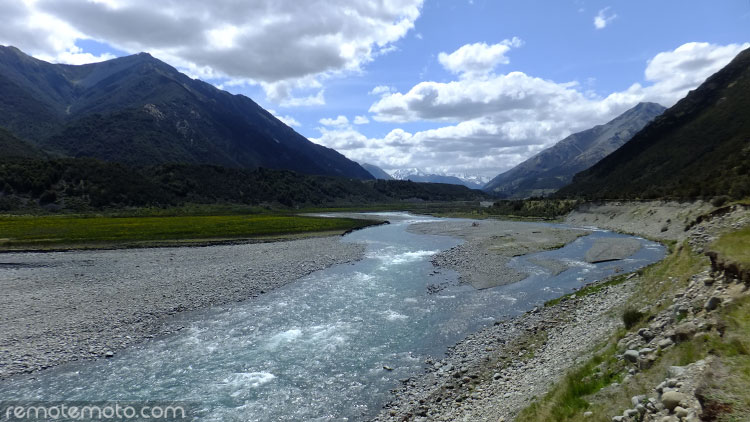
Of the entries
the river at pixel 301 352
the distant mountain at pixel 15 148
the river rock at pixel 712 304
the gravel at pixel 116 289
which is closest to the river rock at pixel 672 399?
the river rock at pixel 712 304

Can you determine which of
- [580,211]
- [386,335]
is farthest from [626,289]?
[580,211]

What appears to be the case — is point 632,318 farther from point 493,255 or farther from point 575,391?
point 493,255

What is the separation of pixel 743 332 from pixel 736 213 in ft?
88.6

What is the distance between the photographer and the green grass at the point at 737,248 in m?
14.8

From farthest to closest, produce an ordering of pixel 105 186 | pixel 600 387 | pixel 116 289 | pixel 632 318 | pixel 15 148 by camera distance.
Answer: pixel 15 148 → pixel 105 186 → pixel 116 289 → pixel 632 318 → pixel 600 387

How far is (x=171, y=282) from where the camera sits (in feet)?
114

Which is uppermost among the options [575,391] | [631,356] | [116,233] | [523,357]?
[116,233]

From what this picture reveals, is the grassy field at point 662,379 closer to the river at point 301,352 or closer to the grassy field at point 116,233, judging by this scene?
the river at point 301,352

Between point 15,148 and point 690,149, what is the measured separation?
27319 centimetres

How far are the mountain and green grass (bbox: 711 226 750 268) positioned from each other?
4722 centimetres

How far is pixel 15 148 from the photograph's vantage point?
166625 millimetres

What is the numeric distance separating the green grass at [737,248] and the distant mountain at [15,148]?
21616 cm

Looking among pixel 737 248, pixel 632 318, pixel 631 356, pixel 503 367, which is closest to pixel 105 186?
pixel 503 367

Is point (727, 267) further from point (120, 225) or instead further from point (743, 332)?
point (120, 225)
